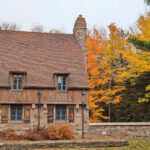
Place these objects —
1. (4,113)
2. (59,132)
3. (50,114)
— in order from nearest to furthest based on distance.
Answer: (59,132), (4,113), (50,114)

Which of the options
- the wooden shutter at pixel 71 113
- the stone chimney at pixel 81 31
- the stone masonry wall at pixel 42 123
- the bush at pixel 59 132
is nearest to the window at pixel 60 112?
the stone masonry wall at pixel 42 123

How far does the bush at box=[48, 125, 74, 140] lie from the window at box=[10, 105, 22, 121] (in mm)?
2374

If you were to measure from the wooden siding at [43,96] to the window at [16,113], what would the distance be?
1.71 ft

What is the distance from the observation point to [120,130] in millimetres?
16359

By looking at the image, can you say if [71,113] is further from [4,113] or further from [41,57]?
[41,57]

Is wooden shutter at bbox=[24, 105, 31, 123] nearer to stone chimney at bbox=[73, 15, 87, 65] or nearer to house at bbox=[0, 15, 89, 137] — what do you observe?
house at bbox=[0, 15, 89, 137]

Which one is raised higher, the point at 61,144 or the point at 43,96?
the point at 43,96

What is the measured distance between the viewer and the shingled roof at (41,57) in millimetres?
16766

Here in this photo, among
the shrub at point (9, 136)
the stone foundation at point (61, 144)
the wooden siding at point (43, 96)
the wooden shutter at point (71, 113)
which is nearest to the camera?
the stone foundation at point (61, 144)

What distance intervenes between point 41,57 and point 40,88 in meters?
3.24

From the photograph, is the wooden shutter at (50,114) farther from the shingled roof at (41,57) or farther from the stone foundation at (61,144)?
the stone foundation at (61,144)

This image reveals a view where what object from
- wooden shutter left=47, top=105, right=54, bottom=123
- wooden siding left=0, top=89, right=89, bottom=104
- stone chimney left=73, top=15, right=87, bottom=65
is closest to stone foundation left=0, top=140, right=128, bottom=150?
wooden shutter left=47, top=105, right=54, bottom=123

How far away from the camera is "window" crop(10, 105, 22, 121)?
15820 millimetres

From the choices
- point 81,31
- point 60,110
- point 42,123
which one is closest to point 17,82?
point 42,123
